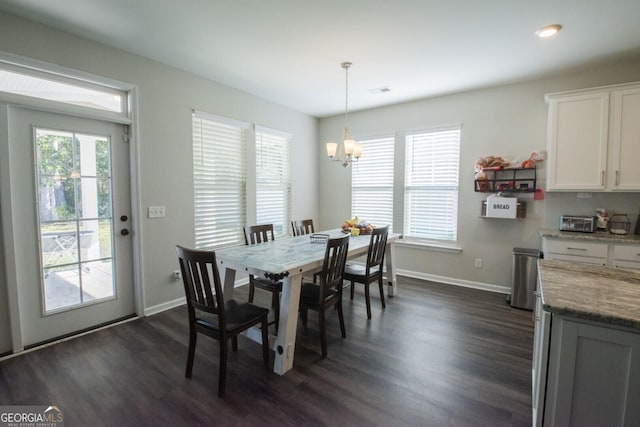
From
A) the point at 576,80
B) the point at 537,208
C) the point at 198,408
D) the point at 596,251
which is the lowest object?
the point at 198,408

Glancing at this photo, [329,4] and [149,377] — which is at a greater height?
[329,4]

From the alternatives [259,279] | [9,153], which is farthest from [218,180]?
[9,153]

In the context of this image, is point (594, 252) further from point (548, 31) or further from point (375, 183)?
point (375, 183)

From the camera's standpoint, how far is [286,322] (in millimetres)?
2168

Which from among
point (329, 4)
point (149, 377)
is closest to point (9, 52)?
point (329, 4)

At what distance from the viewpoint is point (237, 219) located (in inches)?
163

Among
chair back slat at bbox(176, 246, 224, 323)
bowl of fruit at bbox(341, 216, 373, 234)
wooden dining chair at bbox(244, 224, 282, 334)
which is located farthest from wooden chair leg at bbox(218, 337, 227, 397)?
bowl of fruit at bbox(341, 216, 373, 234)

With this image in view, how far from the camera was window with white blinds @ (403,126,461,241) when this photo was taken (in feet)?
13.8

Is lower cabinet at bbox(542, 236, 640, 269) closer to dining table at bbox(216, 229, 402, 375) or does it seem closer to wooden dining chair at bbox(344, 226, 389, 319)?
wooden dining chair at bbox(344, 226, 389, 319)

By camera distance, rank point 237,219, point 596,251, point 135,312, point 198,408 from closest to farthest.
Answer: point 198,408
point 596,251
point 135,312
point 237,219

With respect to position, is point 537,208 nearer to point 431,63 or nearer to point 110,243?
point 431,63

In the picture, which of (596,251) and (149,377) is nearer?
(149,377)

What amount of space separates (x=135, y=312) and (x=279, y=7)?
3.25m

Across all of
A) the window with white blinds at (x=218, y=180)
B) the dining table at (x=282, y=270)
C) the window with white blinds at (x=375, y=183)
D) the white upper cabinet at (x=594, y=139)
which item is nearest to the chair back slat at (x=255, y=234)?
the dining table at (x=282, y=270)
